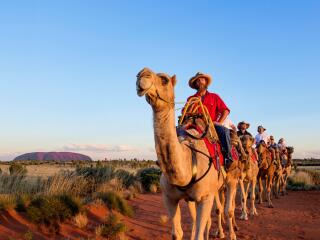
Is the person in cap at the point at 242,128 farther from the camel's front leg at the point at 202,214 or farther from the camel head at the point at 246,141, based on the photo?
the camel's front leg at the point at 202,214

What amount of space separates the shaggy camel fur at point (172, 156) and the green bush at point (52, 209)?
5.16 meters

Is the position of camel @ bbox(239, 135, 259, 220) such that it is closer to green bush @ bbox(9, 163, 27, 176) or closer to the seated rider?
the seated rider

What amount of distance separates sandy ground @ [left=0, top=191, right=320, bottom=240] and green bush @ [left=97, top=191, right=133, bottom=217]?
14.4 inches

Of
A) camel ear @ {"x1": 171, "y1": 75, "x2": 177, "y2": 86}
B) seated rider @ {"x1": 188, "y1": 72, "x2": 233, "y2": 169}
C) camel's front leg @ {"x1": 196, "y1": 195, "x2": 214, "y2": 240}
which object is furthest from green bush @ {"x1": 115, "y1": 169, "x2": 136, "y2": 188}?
camel ear @ {"x1": 171, "y1": 75, "x2": 177, "y2": 86}

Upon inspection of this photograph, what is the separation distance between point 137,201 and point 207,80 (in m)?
9.95

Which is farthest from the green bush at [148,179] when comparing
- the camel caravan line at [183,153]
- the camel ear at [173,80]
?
the camel ear at [173,80]

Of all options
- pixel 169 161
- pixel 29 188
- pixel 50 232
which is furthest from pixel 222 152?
pixel 29 188

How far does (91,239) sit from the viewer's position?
375 inches

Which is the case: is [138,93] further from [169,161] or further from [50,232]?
[50,232]

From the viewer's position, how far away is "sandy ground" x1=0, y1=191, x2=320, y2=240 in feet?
33.2

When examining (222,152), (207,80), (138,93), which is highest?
(207,80)

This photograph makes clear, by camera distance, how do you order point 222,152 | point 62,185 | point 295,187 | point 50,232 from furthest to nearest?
point 295,187 < point 62,185 < point 50,232 < point 222,152

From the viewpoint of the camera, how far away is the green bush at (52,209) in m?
10.4

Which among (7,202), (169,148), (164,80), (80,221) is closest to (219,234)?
(80,221)
